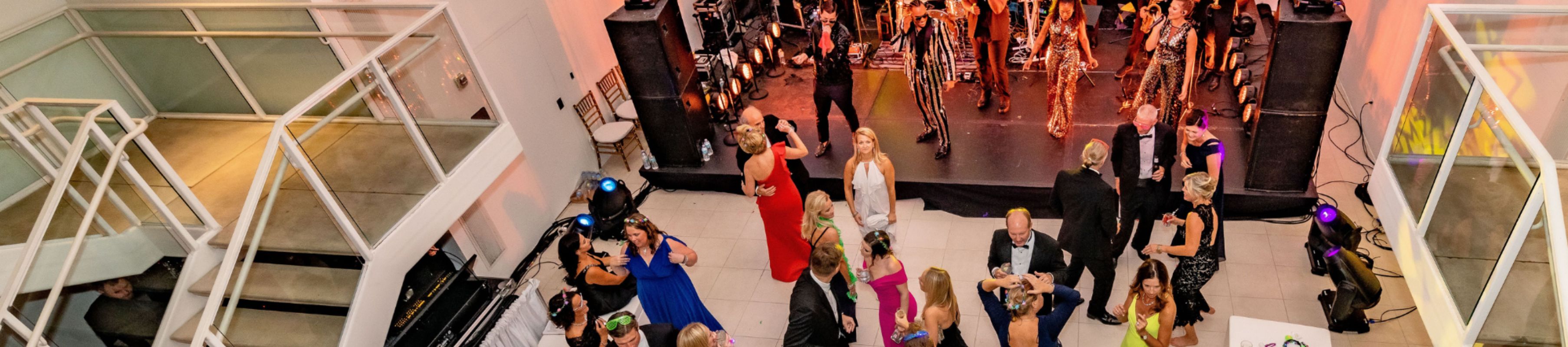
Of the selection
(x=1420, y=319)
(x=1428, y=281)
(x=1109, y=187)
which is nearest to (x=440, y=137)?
(x=1109, y=187)

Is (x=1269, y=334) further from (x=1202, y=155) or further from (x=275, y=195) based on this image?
(x=275, y=195)

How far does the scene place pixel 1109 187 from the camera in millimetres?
4570

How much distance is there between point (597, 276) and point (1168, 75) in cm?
443

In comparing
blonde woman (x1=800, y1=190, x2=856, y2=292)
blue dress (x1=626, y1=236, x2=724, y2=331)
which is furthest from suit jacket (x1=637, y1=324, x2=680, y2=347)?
blonde woman (x1=800, y1=190, x2=856, y2=292)

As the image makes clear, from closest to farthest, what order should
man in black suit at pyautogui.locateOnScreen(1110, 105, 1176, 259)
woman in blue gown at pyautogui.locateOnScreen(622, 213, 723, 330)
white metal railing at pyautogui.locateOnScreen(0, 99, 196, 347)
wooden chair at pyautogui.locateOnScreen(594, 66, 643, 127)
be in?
white metal railing at pyautogui.locateOnScreen(0, 99, 196, 347) → woman in blue gown at pyautogui.locateOnScreen(622, 213, 723, 330) → man in black suit at pyautogui.locateOnScreen(1110, 105, 1176, 259) → wooden chair at pyautogui.locateOnScreen(594, 66, 643, 127)

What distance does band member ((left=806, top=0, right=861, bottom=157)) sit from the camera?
649cm

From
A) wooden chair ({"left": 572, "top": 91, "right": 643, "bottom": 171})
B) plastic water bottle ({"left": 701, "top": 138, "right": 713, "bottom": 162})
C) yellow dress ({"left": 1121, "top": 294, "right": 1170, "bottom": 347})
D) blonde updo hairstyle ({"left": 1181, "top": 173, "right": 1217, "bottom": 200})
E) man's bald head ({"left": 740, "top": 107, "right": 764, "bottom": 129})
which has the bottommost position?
yellow dress ({"left": 1121, "top": 294, "right": 1170, "bottom": 347})

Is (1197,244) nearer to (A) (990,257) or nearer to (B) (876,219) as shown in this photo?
(A) (990,257)

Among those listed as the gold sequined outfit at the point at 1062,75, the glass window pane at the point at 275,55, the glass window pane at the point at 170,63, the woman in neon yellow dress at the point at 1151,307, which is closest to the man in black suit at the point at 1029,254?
the woman in neon yellow dress at the point at 1151,307

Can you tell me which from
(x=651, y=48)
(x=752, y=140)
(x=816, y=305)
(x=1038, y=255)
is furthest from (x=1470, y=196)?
(x=651, y=48)

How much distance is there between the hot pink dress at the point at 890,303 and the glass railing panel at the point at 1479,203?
2245 mm

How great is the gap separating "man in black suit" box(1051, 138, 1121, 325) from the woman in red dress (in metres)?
1.78

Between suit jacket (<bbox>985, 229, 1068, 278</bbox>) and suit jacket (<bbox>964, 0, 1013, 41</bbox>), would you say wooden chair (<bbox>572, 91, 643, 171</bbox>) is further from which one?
suit jacket (<bbox>985, 229, 1068, 278</bbox>)

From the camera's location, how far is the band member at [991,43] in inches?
272
